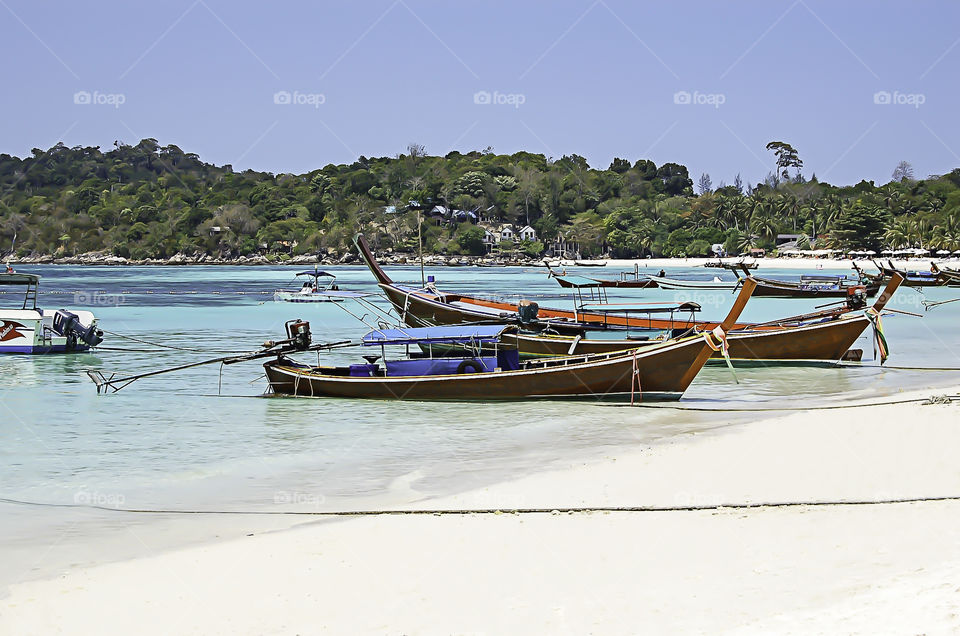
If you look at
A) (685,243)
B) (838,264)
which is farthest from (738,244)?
(838,264)

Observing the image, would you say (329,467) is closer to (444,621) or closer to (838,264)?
(444,621)

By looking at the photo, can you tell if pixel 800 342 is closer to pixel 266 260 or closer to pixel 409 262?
pixel 409 262

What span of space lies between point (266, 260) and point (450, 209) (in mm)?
Result: 30914

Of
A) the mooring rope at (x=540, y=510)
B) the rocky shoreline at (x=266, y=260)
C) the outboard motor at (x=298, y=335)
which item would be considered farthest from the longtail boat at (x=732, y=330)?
the rocky shoreline at (x=266, y=260)

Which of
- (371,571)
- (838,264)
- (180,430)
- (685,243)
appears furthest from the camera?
(685,243)

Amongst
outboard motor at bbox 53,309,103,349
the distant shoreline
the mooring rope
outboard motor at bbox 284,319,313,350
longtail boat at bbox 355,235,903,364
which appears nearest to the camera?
the mooring rope

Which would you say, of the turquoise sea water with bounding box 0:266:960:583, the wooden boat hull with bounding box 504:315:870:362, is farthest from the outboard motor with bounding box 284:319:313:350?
the wooden boat hull with bounding box 504:315:870:362

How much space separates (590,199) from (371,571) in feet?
474

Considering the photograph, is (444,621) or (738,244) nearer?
(444,621)

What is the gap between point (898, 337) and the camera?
96.5ft

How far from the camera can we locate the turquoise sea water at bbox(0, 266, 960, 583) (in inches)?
349

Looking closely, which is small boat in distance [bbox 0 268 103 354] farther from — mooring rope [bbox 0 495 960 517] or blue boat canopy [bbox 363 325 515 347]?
mooring rope [bbox 0 495 960 517]

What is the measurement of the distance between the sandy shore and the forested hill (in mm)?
98982

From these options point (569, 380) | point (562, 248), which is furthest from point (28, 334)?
point (562, 248)
